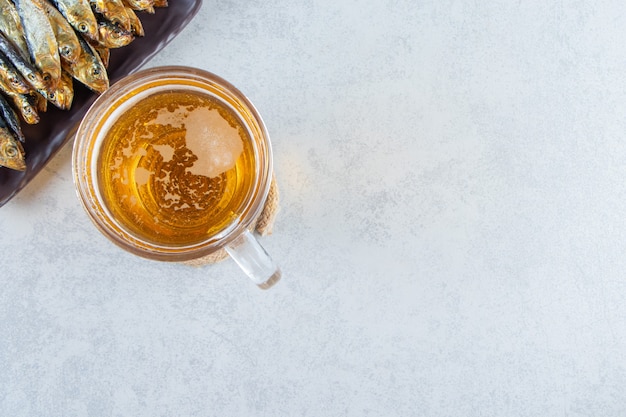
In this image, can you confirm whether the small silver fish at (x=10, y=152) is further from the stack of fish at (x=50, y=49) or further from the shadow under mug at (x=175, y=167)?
the shadow under mug at (x=175, y=167)

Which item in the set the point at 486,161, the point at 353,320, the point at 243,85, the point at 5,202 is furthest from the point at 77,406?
the point at 486,161

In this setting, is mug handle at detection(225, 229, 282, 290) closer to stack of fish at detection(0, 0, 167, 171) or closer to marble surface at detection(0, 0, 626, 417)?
marble surface at detection(0, 0, 626, 417)

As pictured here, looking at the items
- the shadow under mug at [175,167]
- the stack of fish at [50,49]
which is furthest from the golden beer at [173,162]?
the stack of fish at [50,49]

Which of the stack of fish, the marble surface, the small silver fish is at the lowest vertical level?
the marble surface

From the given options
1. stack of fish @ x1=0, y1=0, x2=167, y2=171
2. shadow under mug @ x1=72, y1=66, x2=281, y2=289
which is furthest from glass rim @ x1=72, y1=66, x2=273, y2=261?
stack of fish @ x1=0, y1=0, x2=167, y2=171

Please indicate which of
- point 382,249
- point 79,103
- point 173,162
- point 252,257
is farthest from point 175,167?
point 382,249

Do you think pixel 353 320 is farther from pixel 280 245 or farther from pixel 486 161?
pixel 486 161
